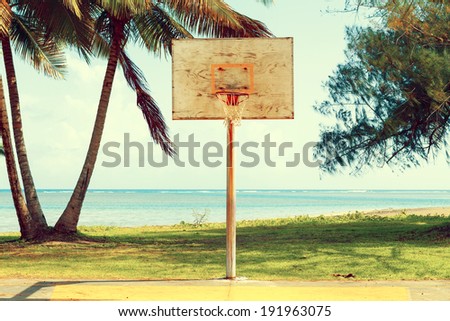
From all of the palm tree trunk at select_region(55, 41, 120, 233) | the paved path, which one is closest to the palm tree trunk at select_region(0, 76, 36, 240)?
the palm tree trunk at select_region(55, 41, 120, 233)

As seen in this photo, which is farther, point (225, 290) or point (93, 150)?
point (93, 150)

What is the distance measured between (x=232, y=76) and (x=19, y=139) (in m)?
9.18

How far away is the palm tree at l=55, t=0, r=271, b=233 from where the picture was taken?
19153 mm

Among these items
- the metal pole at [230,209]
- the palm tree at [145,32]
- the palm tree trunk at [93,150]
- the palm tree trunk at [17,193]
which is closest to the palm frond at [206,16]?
the palm tree at [145,32]

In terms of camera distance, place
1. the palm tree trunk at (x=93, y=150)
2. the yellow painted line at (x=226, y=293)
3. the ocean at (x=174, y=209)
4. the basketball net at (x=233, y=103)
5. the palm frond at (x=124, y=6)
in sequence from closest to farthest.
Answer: the yellow painted line at (x=226, y=293) → the basketball net at (x=233, y=103) → the palm frond at (x=124, y=6) → the palm tree trunk at (x=93, y=150) → the ocean at (x=174, y=209)

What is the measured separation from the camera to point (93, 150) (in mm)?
20766

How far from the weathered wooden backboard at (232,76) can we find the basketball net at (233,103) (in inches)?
3.2

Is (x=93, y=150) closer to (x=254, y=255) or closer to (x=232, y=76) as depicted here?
(x=254, y=255)

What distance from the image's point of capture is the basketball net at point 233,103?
13.4m

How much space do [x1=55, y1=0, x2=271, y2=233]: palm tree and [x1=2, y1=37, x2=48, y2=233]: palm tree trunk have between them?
24.3 inches

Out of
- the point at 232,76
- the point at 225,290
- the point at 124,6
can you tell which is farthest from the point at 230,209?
the point at 124,6

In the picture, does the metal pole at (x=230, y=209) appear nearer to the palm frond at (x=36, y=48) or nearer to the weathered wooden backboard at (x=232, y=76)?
the weathered wooden backboard at (x=232, y=76)

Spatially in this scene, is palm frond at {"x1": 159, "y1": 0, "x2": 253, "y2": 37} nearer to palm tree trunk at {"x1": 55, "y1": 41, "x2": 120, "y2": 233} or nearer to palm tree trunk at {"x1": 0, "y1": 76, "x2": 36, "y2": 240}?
palm tree trunk at {"x1": 55, "y1": 41, "x2": 120, "y2": 233}

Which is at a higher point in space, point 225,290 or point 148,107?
point 148,107
